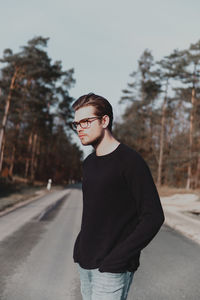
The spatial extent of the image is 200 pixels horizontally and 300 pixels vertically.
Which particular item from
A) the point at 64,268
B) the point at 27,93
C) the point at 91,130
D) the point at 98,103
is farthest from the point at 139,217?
the point at 27,93

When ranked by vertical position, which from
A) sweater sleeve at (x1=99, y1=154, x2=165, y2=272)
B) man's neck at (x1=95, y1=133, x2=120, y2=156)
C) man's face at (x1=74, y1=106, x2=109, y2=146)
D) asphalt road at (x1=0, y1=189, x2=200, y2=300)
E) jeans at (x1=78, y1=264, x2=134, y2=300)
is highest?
man's face at (x1=74, y1=106, x2=109, y2=146)

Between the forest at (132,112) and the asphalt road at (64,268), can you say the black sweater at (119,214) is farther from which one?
the forest at (132,112)

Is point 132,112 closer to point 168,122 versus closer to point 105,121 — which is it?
point 168,122

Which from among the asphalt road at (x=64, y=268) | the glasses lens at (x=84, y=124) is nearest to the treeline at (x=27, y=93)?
the asphalt road at (x=64, y=268)

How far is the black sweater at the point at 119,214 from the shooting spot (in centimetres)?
180

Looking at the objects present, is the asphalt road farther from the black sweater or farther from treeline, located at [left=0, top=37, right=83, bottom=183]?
treeline, located at [left=0, top=37, right=83, bottom=183]

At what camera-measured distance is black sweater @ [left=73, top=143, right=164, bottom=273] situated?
1799 mm

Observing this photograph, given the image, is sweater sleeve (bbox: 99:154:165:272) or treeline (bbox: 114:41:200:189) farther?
treeline (bbox: 114:41:200:189)

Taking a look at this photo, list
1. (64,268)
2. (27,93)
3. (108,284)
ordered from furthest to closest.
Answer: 1. (27,93)
2. (64,268)
3. (108,284)

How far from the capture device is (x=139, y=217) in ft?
6.04

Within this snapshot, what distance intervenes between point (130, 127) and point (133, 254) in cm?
4255

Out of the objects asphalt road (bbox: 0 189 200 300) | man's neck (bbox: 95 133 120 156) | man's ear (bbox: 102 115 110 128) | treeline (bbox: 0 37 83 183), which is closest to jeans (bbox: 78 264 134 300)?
man's neck (bbox: 95 133 120 156)

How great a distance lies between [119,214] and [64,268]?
4208mm

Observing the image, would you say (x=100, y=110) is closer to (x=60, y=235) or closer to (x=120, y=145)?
(x=120, y=145)
